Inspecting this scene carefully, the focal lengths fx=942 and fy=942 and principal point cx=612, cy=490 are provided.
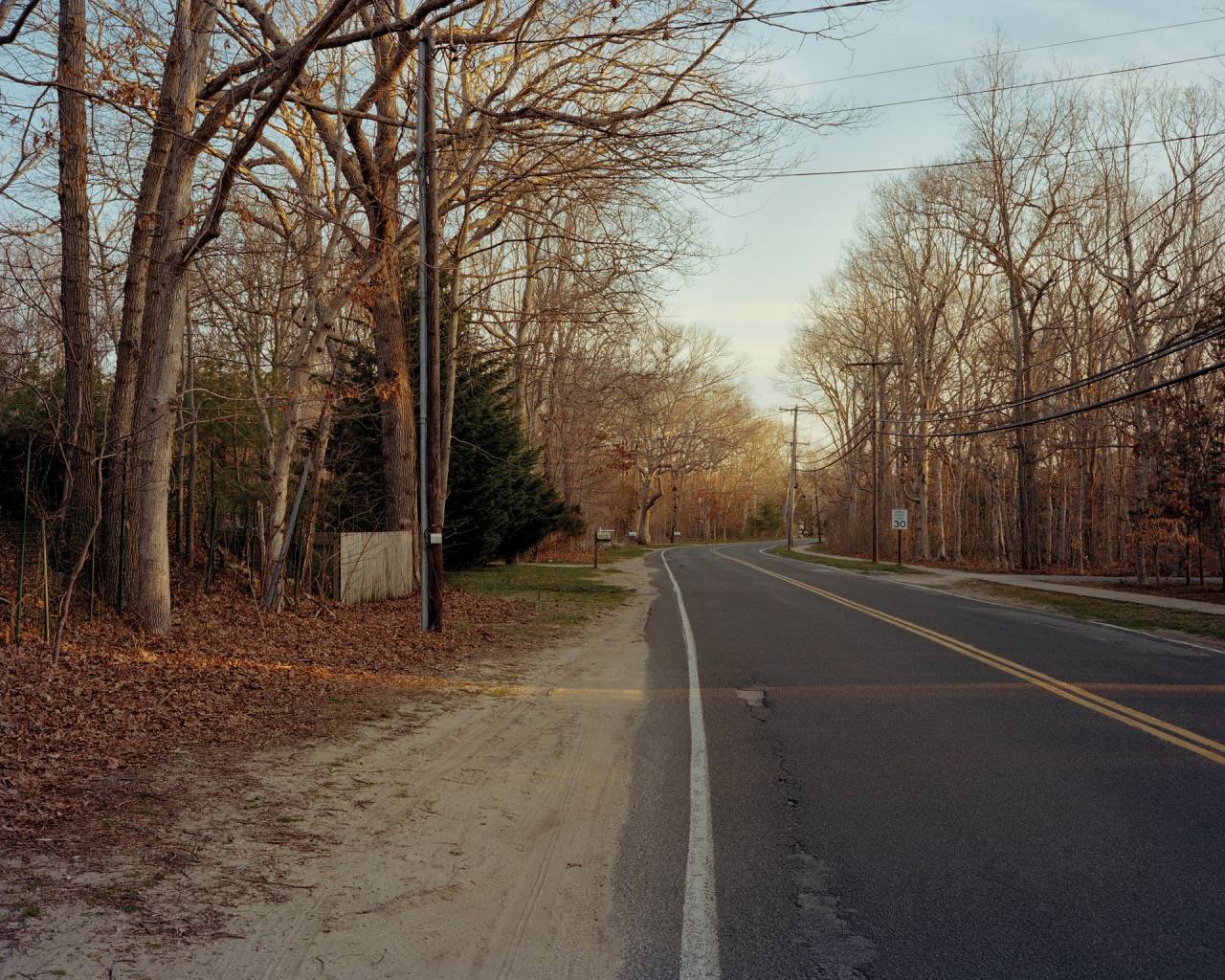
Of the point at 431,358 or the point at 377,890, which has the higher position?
the point at 431,358

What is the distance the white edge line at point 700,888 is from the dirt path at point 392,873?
32 centimetres

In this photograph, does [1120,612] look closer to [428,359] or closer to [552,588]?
[552,588]

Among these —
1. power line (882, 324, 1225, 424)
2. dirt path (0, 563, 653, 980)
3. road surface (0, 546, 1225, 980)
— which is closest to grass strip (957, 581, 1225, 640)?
power line (882, 324, 1225, 424)

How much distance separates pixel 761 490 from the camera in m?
123

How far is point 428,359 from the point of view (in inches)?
525

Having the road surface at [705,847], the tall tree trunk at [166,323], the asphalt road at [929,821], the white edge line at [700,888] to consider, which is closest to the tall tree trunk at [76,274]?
the tall tree trunk at [166,323]

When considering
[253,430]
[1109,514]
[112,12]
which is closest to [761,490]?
[1109,514]

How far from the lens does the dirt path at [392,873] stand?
12.3ft

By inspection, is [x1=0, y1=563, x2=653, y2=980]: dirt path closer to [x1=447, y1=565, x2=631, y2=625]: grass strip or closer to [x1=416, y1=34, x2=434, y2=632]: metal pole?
[x1=416, y1=34, x2=434, y2=632]: metal pole

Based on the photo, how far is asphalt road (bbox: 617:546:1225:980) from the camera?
3.96 m

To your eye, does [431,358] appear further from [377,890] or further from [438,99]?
[377,890]

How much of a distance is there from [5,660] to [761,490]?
117842 mm

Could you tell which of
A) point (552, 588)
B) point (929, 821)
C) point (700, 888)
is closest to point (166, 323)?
point (700, 888)

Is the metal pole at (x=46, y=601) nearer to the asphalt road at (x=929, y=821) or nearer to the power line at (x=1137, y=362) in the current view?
the asphalt road at (x=929, y=821)
